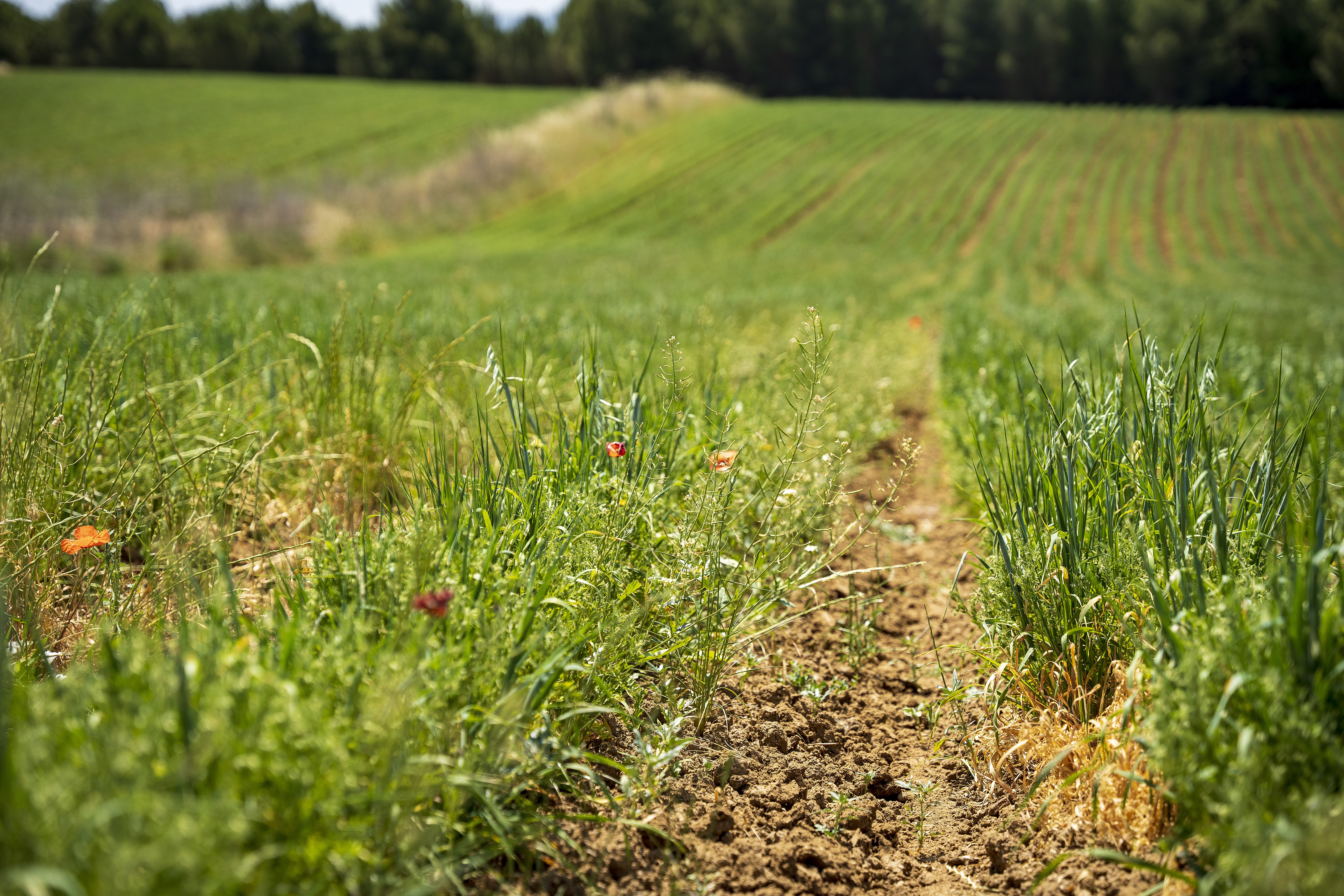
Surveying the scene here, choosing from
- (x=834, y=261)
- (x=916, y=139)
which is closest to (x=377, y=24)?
(x=916, y=139)

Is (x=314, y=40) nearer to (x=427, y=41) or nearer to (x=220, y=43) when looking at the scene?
(x=220, y=43)

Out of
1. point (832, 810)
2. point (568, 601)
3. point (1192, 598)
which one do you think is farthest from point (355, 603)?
point (1192, 598)

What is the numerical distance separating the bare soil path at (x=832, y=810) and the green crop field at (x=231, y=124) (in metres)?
33.5

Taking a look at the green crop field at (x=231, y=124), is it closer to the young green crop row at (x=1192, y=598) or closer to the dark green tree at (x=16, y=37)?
the dark green tree at (x=16, y=37)

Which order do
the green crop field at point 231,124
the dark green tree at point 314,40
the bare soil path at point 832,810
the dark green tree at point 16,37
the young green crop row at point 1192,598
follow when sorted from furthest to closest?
the dark green tree at point 314,40
the dark green tree at point 16,37
the green crop field at point 231,124
the bare soil path at point 832,810
the young green crop row at point 1192,598

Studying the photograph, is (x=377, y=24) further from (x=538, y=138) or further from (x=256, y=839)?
(x=256, y=839)

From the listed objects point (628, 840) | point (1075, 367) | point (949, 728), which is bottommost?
point (949, 728)

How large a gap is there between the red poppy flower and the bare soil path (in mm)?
574

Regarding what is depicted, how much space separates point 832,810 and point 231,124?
50537 mm

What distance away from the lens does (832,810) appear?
1862mm

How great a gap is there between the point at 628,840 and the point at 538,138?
39.7 meters

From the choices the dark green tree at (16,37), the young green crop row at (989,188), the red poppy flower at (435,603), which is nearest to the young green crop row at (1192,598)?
the red poppy flower at (435,603)

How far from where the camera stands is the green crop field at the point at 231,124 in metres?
33.0

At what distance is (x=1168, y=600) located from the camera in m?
1.78
